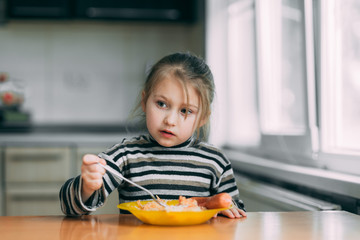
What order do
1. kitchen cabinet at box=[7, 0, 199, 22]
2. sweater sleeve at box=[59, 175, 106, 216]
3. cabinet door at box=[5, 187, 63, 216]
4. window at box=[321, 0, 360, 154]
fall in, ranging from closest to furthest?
sweater sleeve at box=[59, 175, 106, 216]
window at box=[321, 0, 360, 154]
cabinet door at box=[5, 187, 63, 216]
kitchen cabinet at box=[7, 0, 199, 22]

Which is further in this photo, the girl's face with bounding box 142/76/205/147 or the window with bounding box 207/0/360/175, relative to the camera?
the window with bounding box 207/0/360/175

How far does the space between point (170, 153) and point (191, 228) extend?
349 millimetres

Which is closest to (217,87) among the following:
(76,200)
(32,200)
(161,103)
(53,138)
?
(53,138)

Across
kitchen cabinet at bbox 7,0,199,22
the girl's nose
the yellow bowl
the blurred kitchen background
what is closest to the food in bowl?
the yellow bowl

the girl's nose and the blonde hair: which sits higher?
the blonde hair

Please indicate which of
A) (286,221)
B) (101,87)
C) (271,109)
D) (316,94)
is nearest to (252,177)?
(271,109)

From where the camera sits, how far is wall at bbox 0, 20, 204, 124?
A: 3.19 m

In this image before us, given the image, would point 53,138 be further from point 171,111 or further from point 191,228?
point 191,228

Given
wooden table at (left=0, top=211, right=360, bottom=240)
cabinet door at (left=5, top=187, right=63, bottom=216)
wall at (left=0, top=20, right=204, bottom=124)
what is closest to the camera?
wooden table at (left=0, top=211, right=360, bottom=240)

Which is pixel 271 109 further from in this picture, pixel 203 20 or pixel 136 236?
pixel 136 236

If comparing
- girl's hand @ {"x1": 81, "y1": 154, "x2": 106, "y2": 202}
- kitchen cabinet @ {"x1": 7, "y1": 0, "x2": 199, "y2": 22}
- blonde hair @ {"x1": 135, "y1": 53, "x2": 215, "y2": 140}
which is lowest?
girl's hand @ {"x1": 81, "y1": 154, "x2": 106, "y2": 202}

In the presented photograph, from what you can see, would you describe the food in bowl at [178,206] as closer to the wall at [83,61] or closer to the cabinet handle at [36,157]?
the cabinet handle at [36,157]

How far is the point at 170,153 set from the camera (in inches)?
48.2

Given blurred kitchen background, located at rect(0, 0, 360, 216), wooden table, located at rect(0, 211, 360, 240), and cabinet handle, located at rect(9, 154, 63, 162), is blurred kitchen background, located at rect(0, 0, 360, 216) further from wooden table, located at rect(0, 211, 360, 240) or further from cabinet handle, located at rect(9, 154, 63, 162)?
wooden table, located at rect(0, 211, 360, 240)
